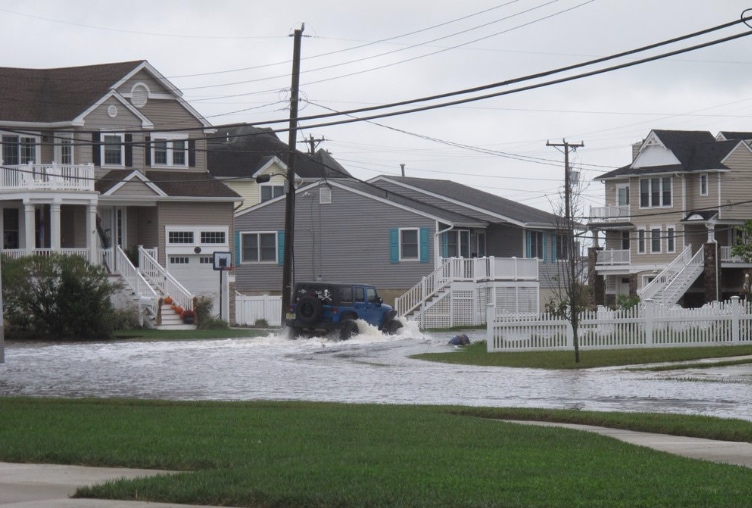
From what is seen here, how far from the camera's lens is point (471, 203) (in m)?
60.8

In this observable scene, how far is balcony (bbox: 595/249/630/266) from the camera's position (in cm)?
7325

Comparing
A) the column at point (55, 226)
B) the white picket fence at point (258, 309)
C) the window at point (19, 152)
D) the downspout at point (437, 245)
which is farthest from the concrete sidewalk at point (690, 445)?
the downspout at point (437, 245)

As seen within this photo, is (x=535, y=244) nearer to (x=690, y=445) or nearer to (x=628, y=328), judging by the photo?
(x=628, y=328)

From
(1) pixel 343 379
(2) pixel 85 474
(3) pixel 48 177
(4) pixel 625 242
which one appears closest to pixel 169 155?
(3) pixel 48 177

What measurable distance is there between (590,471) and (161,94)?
44.8 metres

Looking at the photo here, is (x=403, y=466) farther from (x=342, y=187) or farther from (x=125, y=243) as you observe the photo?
(x=342, y=187)

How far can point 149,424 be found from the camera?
1521 centimetres

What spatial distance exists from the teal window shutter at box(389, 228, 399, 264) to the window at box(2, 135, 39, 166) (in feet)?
56.6

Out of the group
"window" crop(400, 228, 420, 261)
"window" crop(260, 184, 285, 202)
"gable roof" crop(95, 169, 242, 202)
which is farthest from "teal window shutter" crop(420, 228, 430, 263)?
"window" crop(260, 184, 285, 202)

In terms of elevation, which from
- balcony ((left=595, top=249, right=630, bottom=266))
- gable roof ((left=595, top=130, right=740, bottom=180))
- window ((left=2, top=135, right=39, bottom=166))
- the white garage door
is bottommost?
the white garage door

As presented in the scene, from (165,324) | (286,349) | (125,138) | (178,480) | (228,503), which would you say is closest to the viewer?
(228,503)

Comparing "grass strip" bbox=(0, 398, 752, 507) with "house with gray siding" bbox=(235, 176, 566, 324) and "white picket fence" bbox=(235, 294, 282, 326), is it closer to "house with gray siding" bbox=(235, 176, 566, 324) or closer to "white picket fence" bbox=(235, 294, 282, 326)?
"white picket fence" bbox=(235, 294, 282, 326)

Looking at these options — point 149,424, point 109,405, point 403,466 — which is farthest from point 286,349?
point 403,466

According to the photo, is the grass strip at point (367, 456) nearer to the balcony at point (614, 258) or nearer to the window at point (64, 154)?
the window at point (64, 154)
